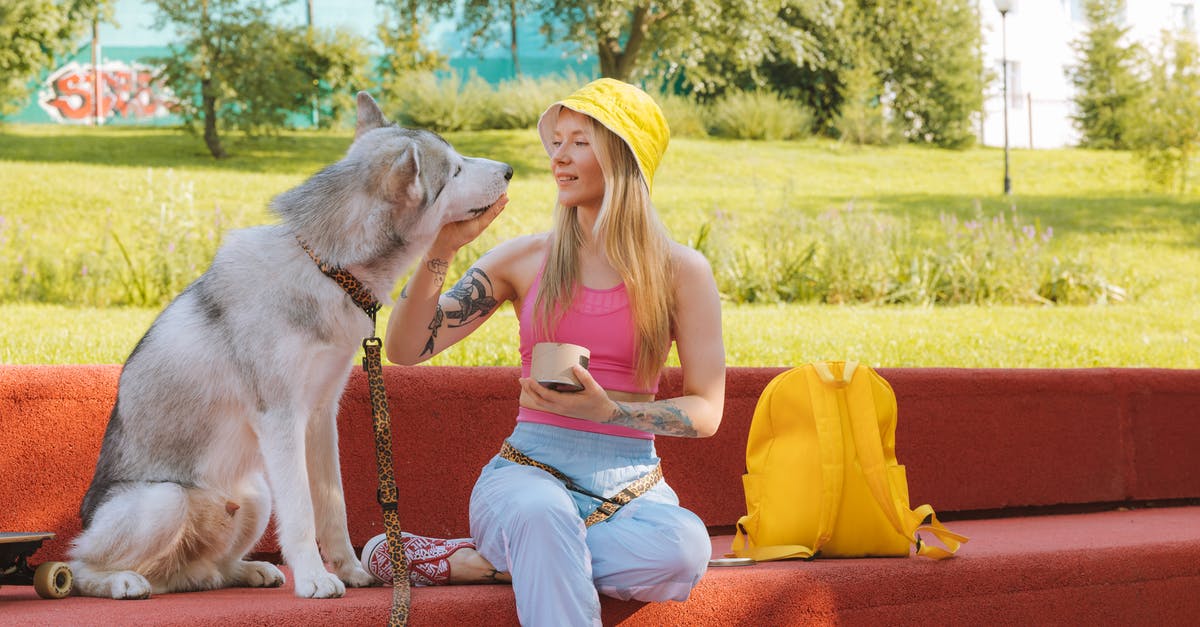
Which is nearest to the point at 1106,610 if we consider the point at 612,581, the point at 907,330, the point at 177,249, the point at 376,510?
the point at 612,581

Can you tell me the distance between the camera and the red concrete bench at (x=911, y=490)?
255 cm

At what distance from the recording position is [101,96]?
19609mm

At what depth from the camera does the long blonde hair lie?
269 centimetres

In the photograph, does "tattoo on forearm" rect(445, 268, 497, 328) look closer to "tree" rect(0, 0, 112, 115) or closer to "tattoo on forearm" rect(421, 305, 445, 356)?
"tattoo on forearm" rect(421, 305, 445, 356)

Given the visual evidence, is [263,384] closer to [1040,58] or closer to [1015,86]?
[1015,86]

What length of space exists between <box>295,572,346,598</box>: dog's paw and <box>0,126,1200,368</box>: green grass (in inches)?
34.7

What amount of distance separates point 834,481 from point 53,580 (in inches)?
79.3

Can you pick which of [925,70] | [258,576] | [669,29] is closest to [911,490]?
[258,576]

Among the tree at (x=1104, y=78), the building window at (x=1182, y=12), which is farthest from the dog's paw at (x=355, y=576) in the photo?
the building window at (x=1182, y=12)

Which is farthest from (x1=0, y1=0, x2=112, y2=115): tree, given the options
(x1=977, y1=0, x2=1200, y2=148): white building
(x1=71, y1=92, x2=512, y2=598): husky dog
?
(x1=977, y1=0, x2=1200, y2=148): white building

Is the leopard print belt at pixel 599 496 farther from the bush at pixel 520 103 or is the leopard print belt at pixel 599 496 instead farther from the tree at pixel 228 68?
the bush at pixel 520 103

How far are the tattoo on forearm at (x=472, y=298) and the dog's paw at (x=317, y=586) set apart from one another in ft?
2.41

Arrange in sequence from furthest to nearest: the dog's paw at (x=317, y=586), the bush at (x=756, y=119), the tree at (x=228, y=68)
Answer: the bush at (x=756, y=119) < the tree at (x=228, y=68) < the dog's paw at (x=317, y=586)

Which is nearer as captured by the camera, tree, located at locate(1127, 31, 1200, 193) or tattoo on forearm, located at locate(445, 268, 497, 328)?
tattoo on forearm, located at locate(445, 268, 497, 328)
